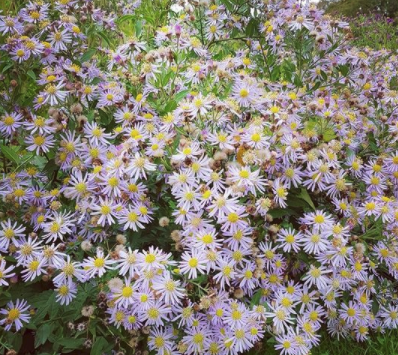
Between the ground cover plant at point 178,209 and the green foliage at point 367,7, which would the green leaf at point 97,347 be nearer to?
the ground cover plant at point 178,209

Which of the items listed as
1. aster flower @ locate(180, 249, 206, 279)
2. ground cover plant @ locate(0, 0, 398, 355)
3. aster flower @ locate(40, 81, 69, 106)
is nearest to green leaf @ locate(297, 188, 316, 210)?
ground cover plant @ locate(0, 0, 398, 355)

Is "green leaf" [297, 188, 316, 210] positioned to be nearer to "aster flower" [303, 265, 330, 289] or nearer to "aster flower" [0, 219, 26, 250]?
"aster flower" [303, 265, 330, 289]

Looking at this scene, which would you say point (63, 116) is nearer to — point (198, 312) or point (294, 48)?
point (198, 312)

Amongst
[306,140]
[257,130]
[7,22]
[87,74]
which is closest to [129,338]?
[257,130]

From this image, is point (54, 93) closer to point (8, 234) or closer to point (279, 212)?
point (8, 234)

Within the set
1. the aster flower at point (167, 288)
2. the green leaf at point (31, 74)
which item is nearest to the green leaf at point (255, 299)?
the aster flower at point (167, 288)

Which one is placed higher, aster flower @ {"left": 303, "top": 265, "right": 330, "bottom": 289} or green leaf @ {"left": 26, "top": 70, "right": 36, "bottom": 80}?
green leaf @ {"left": 26, "top": 70, "right": 36, "bottom": 80}

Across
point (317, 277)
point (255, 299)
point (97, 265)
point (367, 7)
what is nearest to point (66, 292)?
point (97, 265)
